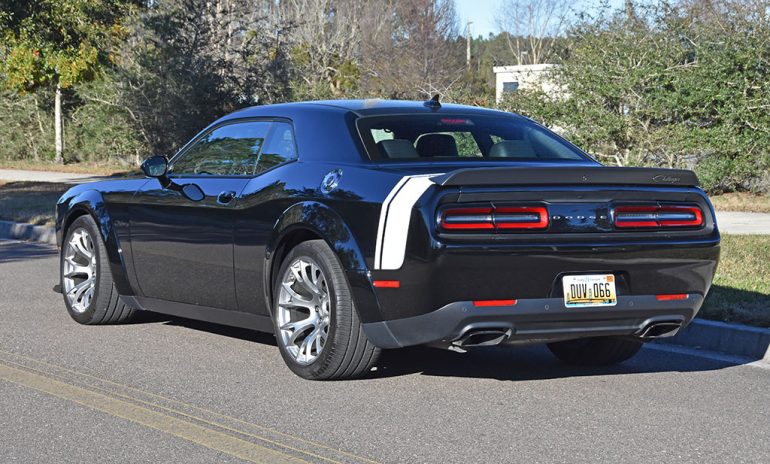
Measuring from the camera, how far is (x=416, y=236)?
586 cm

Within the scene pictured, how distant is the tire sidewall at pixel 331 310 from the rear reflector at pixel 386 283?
32 centimetres

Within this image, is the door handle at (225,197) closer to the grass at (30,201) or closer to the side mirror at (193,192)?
the side mirror at (193,192)

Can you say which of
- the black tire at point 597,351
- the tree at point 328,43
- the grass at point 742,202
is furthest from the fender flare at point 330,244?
the tree at point 328,43

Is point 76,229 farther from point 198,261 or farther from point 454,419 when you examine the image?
A: point 454,419

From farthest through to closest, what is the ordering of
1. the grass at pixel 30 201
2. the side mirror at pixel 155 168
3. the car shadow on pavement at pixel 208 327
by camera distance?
the grass at pixel 30 201 → the car shadow on pavement at pixel 208 327 → the side mirror at pixel 155 168

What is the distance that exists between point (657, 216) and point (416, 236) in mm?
1318

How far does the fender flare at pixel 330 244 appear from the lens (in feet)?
20.1

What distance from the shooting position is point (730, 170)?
59.8ft

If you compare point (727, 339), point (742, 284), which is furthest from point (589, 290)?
point (742, 284)

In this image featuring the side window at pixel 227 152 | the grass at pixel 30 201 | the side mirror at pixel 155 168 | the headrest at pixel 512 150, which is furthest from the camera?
the grass at pixel 30 201

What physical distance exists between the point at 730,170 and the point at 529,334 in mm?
13011

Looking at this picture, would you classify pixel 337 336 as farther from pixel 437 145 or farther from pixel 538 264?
pixel 437 145

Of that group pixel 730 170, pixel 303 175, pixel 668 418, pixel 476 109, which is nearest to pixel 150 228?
pixel 303 175

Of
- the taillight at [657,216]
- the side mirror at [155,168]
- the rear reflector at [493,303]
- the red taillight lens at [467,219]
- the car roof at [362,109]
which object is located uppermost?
the car roof at [362,109]
